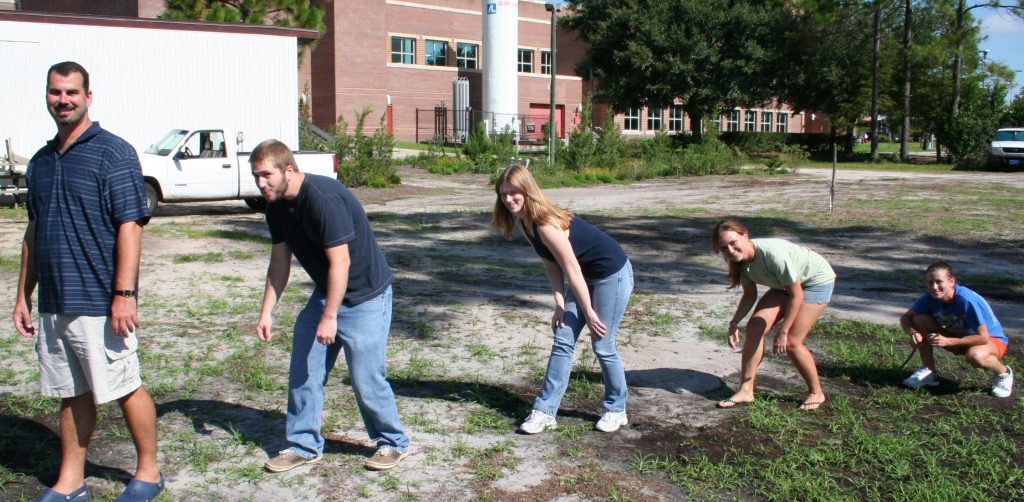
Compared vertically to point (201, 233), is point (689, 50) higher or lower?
higher

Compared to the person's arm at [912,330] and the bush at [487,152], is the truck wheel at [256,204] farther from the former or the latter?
the person's arm at [912,330]

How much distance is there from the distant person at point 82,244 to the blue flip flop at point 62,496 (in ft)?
1.50

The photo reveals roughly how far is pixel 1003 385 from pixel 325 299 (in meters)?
4.20

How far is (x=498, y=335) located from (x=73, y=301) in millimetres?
3980

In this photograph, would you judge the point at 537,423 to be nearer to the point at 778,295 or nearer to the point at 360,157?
the point at 778,295

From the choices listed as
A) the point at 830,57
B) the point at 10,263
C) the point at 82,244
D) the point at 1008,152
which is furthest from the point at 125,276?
the point at 830,57

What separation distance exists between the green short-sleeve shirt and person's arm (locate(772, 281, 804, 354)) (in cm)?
4

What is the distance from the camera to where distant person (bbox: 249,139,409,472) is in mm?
4023

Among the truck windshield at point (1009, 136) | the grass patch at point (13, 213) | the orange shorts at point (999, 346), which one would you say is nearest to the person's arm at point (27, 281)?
the orange shorts at point (999, 346)

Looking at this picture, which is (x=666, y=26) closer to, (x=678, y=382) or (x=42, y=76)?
(x=42, y=76)

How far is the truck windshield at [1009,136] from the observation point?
3388cm

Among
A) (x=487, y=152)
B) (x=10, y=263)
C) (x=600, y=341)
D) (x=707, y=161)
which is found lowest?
(x=10, y=263)

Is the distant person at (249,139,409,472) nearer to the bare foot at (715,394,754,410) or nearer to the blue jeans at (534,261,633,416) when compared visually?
the blue jeans at (534,261,633,416)

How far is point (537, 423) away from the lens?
493 centimetres
